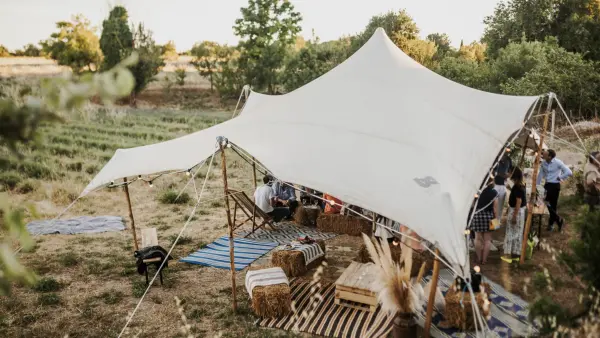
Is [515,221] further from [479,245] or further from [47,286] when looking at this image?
[47,286]

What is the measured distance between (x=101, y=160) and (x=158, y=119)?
9.92 metres

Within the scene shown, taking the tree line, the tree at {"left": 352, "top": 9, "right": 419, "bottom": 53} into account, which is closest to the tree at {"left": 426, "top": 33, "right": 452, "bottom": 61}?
A: the tree line

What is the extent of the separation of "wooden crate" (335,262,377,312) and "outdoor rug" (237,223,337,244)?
8.61 ft

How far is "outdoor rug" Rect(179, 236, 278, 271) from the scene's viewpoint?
724 centimetres

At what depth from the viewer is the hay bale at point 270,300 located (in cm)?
546

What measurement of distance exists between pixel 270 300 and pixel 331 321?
0.75 metres

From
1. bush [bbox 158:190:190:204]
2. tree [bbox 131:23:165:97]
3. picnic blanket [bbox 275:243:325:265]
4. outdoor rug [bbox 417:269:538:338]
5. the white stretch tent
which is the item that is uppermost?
tree [bbox 131:23:165:97]

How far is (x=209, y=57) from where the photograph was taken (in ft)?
105

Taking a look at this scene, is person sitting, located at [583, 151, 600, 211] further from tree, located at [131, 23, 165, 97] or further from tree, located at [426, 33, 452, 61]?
tree, located at [131, 23, 165, 97]

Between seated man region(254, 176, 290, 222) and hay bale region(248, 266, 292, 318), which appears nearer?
hay bale region(248, 266, 292, 318)

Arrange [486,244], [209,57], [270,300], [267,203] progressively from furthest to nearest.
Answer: [209,57] → [267,203] → [486,244] → [270,300]

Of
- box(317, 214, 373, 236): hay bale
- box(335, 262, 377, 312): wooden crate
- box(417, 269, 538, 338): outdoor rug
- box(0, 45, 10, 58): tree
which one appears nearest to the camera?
box(417, 269, 538, 338): outdoor rug

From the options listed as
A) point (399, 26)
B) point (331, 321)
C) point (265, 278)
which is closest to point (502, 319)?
point (331, 321)

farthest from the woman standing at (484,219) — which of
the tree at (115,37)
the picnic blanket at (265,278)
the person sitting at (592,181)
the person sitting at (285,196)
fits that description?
the tree at (115,37)
